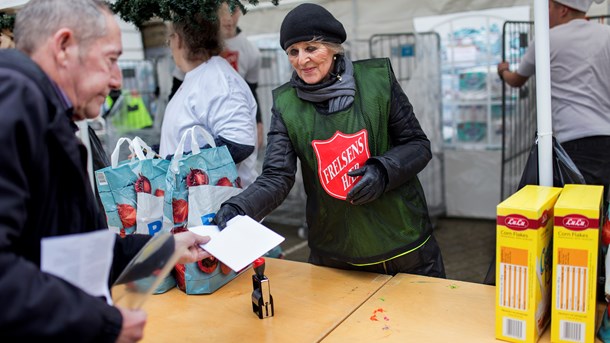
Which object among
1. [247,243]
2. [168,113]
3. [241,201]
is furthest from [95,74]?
[168,113]

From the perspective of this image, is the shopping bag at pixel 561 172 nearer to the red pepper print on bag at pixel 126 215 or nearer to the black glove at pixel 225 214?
the black glove at pixel 225 214

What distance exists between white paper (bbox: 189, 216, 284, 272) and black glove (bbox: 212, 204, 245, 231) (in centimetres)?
2

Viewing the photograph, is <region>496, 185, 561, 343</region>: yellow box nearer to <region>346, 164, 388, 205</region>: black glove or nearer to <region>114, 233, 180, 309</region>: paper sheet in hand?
<region>346, 164, 388, 205</region>: black glove

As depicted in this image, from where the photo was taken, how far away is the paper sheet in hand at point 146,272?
3.69 ft

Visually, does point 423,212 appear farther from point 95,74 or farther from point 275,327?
point 95,74

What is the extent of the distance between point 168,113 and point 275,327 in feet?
3.95

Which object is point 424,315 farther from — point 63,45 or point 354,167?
point 63,45

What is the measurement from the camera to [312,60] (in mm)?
1870

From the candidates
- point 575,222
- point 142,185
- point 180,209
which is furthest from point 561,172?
point 142,185

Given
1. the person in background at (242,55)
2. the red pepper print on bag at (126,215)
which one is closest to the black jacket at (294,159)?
the red pepper print on bag at (126,215)

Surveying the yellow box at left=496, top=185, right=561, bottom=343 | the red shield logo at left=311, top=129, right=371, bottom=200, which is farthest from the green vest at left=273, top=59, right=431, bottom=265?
the yellow box at left=496, top=185, right=561, bottom=343

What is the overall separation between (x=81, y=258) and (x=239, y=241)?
62 centimetres

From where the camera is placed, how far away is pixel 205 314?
5.71 ft

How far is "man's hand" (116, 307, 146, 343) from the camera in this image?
1002 millimetres
